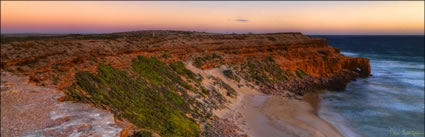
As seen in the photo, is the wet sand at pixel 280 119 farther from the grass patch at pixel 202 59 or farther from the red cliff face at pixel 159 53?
the red cliff face at pixel 159 53

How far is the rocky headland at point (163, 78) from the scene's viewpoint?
13.6 metres

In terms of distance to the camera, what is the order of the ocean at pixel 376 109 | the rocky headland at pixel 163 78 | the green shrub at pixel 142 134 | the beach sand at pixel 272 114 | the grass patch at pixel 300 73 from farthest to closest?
the grass patch at pixel 300 73, the ocean at pixel 376 109, the beach sand at pixel 272 114, the rocky headland at pixel 163 78, the green shrub at pixel 142 134

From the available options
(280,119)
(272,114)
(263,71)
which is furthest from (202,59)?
(280,119)

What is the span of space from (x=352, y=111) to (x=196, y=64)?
1832 cm

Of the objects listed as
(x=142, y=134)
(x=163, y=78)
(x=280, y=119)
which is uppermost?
(x=163, y=78)

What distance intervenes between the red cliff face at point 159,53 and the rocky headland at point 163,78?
83 millimetres

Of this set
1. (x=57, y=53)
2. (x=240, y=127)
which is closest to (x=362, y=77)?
(x=240, y=127)

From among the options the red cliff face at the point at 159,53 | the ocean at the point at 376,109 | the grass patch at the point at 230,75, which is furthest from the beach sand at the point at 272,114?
the red cliff face at the point at 159,53

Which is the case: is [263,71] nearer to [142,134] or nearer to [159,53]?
[159,53]

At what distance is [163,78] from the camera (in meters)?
21.9

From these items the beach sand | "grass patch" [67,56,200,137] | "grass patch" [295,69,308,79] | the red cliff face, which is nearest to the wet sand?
the beach sand

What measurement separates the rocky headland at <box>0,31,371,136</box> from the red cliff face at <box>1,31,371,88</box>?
83 mm

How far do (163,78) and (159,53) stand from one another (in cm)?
597

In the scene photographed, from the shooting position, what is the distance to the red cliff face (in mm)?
16297
